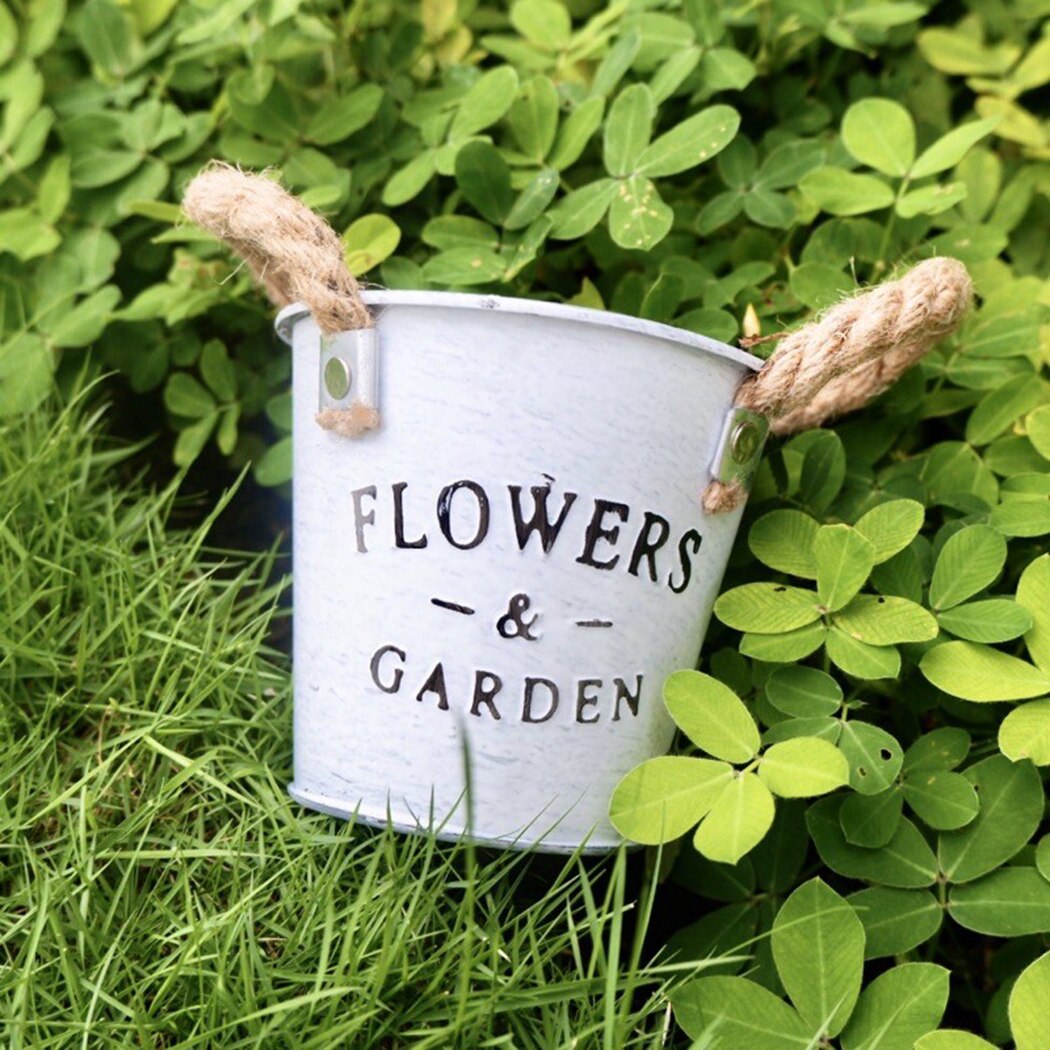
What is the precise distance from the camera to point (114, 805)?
3.12 feet

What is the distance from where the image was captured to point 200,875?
0.91 meters

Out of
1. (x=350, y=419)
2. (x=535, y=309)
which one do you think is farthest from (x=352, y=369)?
(x=535, y=309)

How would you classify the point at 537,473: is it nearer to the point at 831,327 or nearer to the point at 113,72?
the point at 831,327

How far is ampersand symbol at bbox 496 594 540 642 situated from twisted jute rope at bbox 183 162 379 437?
0.18 metres

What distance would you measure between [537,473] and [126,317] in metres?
0.65

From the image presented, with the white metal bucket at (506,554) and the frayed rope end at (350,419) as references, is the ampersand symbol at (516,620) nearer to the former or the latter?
the white metal bucket at (506,554)

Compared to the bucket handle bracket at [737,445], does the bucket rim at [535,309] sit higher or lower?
higher

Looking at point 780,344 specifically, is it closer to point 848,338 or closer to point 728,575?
point 848,338

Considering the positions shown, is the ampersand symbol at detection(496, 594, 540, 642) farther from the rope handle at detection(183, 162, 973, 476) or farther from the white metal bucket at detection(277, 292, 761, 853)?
the rope handle at detection(183, 162, 973, 476)

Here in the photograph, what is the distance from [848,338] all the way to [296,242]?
1.48ft

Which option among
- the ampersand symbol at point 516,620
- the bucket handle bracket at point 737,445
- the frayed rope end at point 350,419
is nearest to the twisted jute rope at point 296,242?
the frayed rope end at point 350,419

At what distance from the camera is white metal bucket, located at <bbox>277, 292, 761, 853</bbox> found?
85cm

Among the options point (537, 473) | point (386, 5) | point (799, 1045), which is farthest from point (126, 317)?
point (799, 1045)

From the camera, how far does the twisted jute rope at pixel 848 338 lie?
893 millimetres
